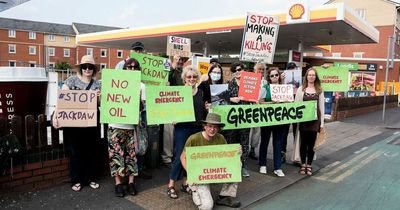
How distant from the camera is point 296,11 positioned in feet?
46.3

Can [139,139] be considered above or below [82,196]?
above

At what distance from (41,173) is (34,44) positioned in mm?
71783

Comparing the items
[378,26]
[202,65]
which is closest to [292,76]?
[202,65]

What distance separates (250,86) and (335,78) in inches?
94.4

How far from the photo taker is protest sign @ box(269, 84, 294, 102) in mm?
5617

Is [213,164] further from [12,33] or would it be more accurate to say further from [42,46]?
[12,33]

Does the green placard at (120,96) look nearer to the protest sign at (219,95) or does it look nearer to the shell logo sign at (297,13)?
the protest sign at (219,95)

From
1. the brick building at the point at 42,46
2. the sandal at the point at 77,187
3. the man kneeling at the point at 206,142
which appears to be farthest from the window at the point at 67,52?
the man kneeling at the point at 206,142

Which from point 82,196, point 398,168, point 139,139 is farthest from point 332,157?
point 82,196

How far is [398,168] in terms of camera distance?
650 centimetres

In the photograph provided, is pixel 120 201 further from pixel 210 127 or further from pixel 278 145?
pixel 278 145

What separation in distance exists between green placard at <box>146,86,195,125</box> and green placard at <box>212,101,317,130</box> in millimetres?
427

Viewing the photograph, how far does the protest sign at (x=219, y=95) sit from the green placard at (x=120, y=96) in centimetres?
146

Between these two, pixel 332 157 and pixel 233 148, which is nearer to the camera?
pixel 233 148
